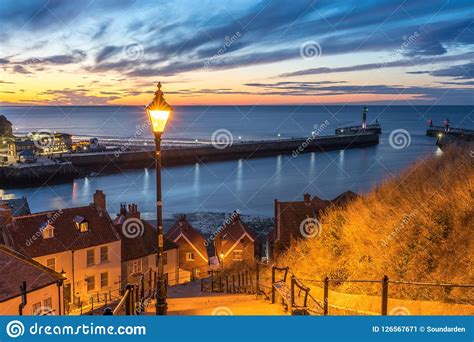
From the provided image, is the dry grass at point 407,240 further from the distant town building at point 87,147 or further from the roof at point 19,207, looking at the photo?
the distant town building at point 87,147

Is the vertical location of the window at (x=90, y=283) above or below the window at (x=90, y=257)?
below

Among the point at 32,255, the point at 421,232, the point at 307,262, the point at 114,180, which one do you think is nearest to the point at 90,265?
the point at 32,255

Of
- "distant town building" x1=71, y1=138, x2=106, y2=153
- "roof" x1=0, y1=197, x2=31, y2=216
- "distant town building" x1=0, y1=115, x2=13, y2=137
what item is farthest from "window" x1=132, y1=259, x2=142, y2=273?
"distant town building" x1=0, y1=115, x2=13, y2=137

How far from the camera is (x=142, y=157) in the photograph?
269 feet

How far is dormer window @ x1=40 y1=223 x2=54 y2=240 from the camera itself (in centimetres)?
2178

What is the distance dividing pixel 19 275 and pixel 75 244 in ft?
25.1

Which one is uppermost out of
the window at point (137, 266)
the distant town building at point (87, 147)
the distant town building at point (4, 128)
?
the distant town building at point (4, 128)

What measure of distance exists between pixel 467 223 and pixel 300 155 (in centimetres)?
7850

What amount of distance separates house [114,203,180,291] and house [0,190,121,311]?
0.88 m

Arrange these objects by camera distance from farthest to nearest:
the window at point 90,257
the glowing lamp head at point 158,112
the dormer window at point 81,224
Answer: the dormer window at point 81,224
the window at point 90,257
the glowing lamp head at point 158,112

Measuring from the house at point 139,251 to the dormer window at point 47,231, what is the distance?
4.09 metres

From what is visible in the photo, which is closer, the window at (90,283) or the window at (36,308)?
the window at (36,308)

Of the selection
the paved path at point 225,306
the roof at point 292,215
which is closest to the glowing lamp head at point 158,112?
the paved path at point 225,306

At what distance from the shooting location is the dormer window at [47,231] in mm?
21781
